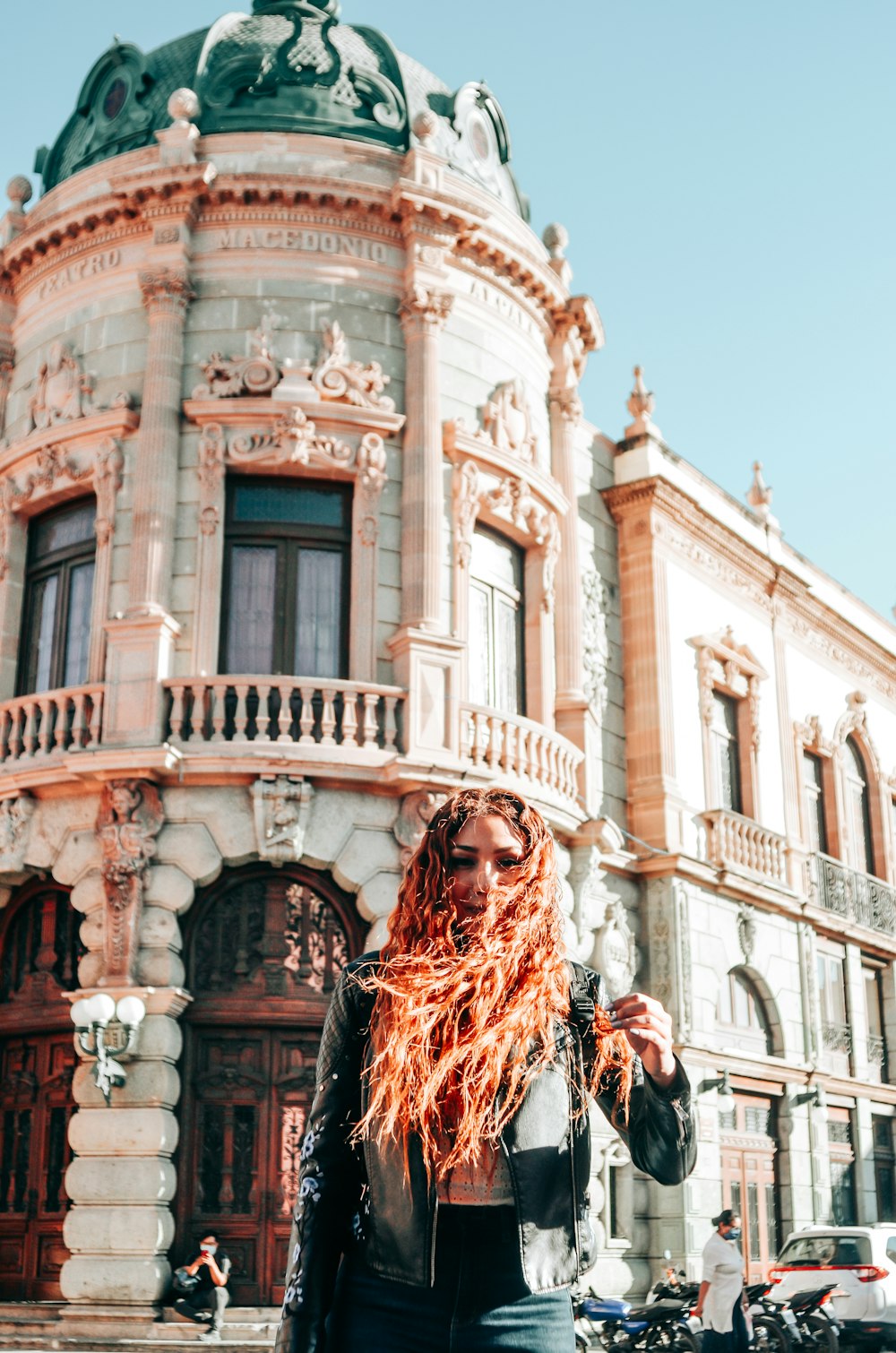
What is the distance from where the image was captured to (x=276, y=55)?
62.8ft

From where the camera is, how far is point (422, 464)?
17734mm

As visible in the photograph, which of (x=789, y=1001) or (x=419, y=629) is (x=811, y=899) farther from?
(x=419, y=629)

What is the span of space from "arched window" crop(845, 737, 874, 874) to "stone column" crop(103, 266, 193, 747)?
580 inches

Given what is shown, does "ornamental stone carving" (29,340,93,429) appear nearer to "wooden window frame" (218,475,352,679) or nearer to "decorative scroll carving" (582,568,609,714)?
"wooden window frame" (218,475,352,679)

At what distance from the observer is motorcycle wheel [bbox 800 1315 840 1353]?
1587 cm

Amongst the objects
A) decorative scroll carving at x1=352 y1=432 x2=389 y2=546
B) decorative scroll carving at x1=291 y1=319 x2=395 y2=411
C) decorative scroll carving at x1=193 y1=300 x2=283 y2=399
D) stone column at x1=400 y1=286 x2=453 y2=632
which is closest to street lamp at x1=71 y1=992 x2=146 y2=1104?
stone column at x1=400 y1=286 x2=453 y2=632

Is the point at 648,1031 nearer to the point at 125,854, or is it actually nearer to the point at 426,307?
the point at 125,854

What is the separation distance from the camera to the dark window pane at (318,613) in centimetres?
1736

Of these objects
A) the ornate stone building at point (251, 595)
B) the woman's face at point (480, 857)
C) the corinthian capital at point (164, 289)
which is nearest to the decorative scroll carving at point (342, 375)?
the ornate stone building at point (251, 595)

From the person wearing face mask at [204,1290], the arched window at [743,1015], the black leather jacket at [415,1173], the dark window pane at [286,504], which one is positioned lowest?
the person wearing face mask at [204,1290]

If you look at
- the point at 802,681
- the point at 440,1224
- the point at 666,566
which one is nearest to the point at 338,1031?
the point at 440,1224

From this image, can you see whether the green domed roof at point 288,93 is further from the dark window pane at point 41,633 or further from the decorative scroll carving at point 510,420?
the dark window pane at point 41,633

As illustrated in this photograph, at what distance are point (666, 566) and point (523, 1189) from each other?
20020 mm

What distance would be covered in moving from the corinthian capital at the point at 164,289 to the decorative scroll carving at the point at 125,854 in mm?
5522
